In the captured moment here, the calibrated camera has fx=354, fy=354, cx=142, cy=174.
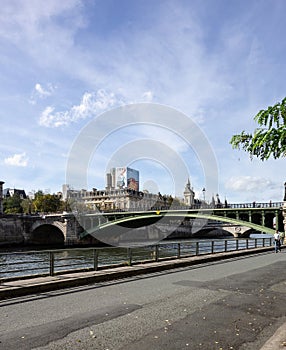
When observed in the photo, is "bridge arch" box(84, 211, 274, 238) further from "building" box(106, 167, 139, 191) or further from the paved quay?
"building" box(106, 167, 139, 191)

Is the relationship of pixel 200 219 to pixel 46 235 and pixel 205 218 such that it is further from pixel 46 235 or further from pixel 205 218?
pixel 46 235

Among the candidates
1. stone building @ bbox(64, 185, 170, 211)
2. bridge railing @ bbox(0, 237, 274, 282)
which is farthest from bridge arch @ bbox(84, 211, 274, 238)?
stone building @ bbox(64, 185, 170, 211)

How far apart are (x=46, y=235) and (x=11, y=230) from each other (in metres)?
9.25

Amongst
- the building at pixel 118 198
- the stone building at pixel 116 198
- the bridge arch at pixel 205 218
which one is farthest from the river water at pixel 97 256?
the stone building at pixel 116 198

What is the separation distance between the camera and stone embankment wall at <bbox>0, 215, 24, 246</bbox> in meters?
73.0

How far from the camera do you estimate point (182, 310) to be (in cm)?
845

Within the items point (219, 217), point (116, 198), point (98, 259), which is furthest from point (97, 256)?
point (116, 198)

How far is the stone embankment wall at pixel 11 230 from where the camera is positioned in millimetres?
73037

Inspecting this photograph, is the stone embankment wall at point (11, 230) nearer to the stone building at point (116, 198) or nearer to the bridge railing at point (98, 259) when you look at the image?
the bridge railing at point (98, 259)

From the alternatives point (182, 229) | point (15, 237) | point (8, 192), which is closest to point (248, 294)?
point (15, 237)

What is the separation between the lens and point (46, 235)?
268 ft

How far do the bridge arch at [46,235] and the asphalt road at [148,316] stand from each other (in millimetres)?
67999

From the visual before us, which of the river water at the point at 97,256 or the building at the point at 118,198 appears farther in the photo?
the building at the point at 118,198

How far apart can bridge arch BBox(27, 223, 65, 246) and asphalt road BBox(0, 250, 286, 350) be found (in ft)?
223
